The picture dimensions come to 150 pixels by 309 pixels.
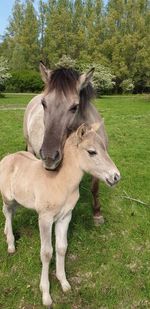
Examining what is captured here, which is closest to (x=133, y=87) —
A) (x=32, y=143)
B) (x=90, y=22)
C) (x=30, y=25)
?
(x=90, y=22)

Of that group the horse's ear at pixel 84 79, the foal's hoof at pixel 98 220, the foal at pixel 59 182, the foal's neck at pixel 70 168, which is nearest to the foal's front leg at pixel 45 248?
the foal at pixel 59 182

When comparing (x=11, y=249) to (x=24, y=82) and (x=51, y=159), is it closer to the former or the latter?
(x=51, y=159)

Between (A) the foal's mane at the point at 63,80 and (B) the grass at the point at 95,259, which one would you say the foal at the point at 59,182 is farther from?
(A) the foal's mane at the point at 63,80

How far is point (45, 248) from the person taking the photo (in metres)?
3.21

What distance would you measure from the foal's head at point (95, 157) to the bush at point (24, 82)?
91.1 ft

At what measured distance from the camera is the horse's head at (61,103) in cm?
330

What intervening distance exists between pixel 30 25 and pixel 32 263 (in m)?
42.6

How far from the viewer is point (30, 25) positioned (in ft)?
140

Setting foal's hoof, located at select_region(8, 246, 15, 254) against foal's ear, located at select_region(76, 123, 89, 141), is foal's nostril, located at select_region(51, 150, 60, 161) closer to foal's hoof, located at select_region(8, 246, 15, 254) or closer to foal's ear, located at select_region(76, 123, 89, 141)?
foal's ear, located at select_region(76, 123, 89, 141)

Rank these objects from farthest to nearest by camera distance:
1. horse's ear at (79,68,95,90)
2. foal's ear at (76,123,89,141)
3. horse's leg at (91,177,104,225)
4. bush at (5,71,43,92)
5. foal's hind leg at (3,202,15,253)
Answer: bush at (5,71,43,92) < horse's leg at (91,177,104,225) < foal's hind leg at (3,202,15,253) < horse's ear at (79,68,95,90) < foal's ear at (76,123,89,141)

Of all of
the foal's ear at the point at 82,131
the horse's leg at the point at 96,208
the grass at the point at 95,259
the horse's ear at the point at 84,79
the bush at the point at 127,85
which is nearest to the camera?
the foal's ear at the point at 82,131

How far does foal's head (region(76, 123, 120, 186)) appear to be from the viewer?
2824 mm

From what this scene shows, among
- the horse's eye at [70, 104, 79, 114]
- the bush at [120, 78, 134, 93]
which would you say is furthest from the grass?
the bush at [120, 78, 134, 93]

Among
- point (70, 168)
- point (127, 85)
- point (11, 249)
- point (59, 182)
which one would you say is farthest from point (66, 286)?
point (127, 85)
